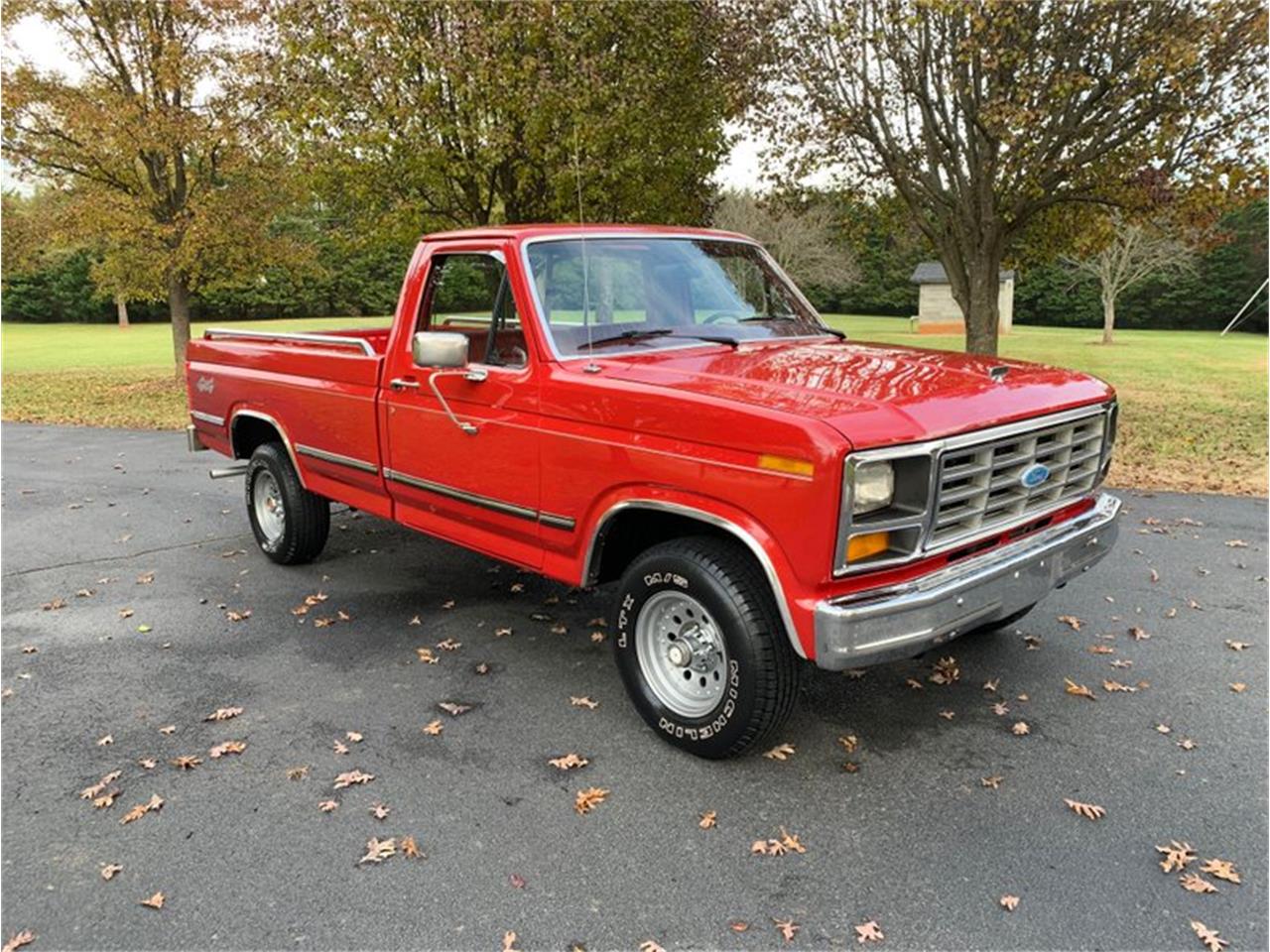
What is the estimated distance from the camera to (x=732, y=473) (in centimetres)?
323

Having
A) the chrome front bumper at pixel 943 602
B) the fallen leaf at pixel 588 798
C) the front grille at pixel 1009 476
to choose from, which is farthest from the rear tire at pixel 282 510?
the front grille at pixel 1009 476

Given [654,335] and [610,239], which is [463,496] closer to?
[654,335]

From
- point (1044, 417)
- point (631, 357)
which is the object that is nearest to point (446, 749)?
point (631, 357)

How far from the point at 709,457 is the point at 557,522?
982 millimetres

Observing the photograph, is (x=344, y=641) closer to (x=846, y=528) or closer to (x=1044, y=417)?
(x=846, y=528)

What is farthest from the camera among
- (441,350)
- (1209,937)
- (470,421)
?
(470,421)

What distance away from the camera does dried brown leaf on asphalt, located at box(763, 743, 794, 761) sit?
144 inches

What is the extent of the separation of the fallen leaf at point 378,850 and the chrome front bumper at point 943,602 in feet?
5.24

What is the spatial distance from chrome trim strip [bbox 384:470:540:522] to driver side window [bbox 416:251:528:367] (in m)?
0.66

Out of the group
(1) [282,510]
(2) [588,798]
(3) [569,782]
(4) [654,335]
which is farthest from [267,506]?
(2) [588,798]

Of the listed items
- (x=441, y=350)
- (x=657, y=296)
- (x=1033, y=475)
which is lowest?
(x=1033, y=475)

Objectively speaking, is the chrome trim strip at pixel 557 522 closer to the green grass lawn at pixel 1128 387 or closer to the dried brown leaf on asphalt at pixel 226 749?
the dried brown leaf on asphalt at pixel 226 749

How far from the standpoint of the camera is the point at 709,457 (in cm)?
330

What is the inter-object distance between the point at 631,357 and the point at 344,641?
2295 mm
